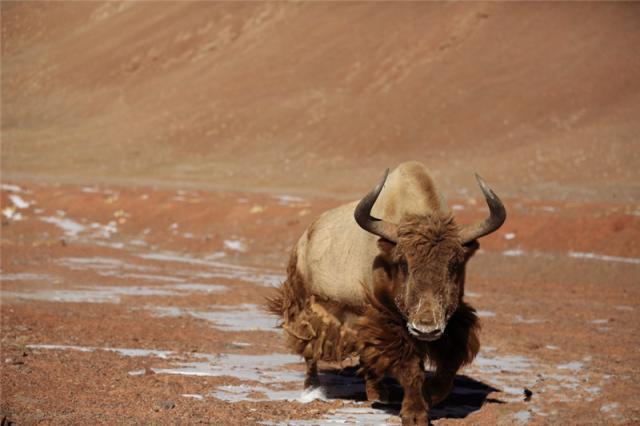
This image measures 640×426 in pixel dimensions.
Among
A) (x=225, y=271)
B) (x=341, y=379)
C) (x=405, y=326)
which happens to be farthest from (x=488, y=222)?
(x=225, y=271)

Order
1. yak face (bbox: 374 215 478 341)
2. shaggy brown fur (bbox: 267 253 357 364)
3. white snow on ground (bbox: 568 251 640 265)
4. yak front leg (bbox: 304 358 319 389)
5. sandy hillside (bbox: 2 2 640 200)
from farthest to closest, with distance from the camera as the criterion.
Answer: sandy hillside (bbox: 2 2 640 200)
white snow on ground (bbox: 568 251 640 265)
yak front leg (bbox: 304 358 319 389)
shaggy brown fur (bbox: 267 253 357 364)
yak face (bbox: 374 215 478 341)

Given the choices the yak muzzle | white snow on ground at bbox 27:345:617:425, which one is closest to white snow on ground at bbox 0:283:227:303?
white snow on ground at bbox 27:345:617:425

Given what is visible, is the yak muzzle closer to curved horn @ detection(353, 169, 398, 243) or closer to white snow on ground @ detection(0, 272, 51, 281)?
curved horn @ detection(353, 169, 398, 243)

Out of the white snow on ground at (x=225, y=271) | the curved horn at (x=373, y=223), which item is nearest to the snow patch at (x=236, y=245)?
the white snow on ground at (x=225, y=271)

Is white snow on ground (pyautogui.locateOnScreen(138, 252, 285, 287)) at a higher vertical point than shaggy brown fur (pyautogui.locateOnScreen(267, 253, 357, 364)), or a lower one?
lower

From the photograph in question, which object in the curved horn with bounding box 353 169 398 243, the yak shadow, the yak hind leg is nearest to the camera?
the curved horn with bounding box 353 169 398 243

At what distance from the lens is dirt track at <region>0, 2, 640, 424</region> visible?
9914 millimetres

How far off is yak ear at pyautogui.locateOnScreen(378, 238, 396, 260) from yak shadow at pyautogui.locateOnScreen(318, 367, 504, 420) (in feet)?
5.16

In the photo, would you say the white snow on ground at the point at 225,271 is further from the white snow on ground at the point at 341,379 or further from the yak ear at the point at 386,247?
the yak ear at the point at 386,247

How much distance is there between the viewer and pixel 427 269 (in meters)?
7.76

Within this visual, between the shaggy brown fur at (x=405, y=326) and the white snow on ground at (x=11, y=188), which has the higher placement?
the shaggy brown fur at (x=405, y=326)

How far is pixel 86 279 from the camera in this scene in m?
19.8

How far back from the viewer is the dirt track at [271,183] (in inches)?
390

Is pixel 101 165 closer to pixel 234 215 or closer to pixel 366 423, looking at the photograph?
pixel 234 215
